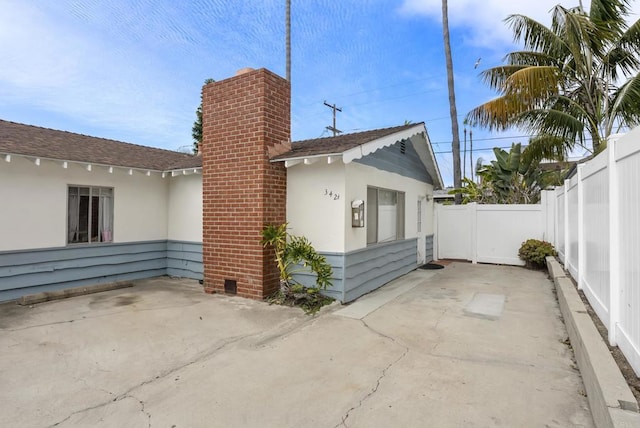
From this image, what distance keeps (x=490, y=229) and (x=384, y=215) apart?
5.24 meters

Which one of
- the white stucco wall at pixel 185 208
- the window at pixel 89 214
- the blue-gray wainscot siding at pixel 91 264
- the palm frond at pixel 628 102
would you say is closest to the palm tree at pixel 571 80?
the palm frond at pixel 628 102

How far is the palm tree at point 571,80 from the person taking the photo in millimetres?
8750

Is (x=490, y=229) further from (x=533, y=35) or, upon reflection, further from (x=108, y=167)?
(x=108, y=167)

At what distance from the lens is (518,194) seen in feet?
42.7

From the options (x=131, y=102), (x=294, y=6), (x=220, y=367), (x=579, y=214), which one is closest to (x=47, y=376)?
(x=220, y=367)

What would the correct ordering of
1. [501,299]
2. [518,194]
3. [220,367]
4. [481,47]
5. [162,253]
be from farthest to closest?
1. [481,47]
2. [518,194]
3. [162,253]
4. [501,299]
5. [220,367]

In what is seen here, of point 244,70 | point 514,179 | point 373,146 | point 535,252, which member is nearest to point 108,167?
point 244,70

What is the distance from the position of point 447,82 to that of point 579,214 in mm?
10547

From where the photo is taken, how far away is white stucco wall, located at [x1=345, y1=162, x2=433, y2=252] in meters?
6.62

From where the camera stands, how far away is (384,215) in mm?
8500

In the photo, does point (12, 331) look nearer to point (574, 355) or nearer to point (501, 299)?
point (574, 355)

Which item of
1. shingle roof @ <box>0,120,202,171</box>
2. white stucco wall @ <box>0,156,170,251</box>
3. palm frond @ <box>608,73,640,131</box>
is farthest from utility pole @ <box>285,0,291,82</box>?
→ palm frond @ <box>608,73,640,131</box>

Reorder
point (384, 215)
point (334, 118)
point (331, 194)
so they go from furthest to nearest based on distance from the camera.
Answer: point (334, 118) < point (384, 215) < point (331, 194)

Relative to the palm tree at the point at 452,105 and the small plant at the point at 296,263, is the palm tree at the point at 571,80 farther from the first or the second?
the small plant at the point at 296,263
